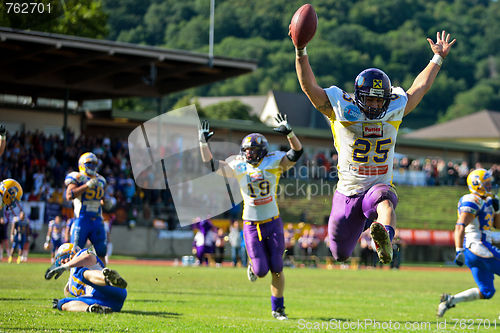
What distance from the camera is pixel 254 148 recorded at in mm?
9656

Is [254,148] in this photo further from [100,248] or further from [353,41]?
[353,41]

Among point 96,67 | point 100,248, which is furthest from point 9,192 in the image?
point 96,67

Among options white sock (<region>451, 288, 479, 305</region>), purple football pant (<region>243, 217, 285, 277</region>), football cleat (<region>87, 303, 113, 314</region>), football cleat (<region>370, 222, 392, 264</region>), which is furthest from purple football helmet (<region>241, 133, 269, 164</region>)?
football cleat (<region>370, 222, 392, 264</region>)

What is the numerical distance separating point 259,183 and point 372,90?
3335 mm

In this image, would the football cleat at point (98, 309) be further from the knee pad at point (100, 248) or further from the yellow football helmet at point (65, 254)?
the knee pad at point (100, 248)

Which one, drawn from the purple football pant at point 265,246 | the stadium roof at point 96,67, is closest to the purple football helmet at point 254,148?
the purple football pant at point 265,246

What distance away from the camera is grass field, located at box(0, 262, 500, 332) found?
25.1 feet

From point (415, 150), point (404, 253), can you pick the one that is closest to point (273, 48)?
point (415, 150)

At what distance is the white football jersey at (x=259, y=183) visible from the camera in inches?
377

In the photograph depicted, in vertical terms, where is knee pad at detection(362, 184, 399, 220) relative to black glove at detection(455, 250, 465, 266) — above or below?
above

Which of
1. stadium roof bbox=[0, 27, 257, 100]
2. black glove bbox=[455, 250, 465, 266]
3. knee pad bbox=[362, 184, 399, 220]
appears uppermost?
stadium roof bbox=[0, 27, 257, 100]

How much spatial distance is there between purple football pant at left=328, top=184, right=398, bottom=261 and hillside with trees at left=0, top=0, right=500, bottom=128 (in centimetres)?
5517

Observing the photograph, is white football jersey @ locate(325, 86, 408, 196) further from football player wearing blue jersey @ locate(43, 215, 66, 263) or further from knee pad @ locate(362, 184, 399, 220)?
football player wearing blue jersey @ locate(43, 215, 66, 263)

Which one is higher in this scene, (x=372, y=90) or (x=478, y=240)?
(x=372, y=90)
